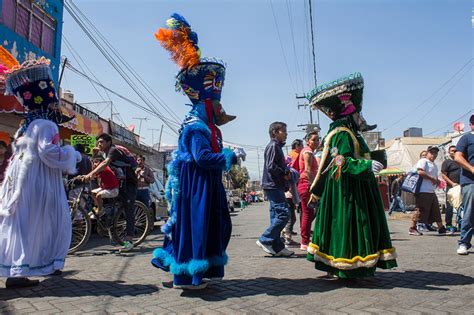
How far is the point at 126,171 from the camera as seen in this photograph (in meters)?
6.61

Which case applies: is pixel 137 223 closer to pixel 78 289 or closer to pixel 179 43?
pixel 78 289

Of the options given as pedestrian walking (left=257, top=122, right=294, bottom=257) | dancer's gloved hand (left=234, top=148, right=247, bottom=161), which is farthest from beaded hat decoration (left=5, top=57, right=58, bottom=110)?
pedestrian walking (left=257, top=122, right=294, bottom=257)

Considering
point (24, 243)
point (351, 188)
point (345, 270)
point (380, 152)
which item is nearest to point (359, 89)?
point (380, 152)

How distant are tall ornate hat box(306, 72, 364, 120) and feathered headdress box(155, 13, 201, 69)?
1362 mm

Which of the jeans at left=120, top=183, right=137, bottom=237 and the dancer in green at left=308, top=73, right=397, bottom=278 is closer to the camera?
the dancer in green at left=308, top=73, right=397, bottom=278

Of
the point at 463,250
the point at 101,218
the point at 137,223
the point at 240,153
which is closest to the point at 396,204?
the point at 463,250

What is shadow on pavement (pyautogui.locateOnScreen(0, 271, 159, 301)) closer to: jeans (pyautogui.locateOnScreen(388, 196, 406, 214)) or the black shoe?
the black shoe

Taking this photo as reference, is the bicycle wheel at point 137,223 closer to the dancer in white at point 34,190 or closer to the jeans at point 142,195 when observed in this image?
the jeans at point 142,195

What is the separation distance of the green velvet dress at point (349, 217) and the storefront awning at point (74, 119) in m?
7.33

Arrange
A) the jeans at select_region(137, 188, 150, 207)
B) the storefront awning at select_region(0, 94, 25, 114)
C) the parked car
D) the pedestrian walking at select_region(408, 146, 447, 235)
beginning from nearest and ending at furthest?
1. the jeans at select_region(137, 188, 150, 207)
2. the pedestrian walking at select_region(408, 146, 447, 235)
3. the storefront awning at select_region(0, 94, 25, 114)
4. the parked car

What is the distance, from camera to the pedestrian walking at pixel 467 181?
5.50 metres

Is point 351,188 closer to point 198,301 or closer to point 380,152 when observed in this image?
point 380,152

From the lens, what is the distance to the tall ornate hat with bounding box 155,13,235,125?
152 inches

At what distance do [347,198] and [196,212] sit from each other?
150cm
